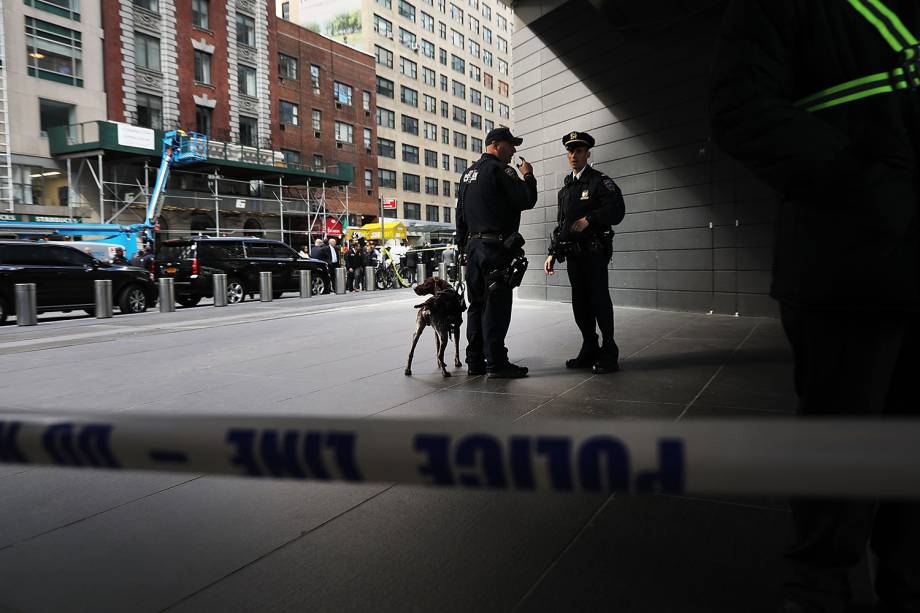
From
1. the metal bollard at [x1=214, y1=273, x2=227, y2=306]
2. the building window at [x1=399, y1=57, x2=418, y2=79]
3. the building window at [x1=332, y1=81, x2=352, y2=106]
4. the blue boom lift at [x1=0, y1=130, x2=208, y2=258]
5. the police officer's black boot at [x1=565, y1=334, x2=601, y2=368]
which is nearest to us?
the police officer's black boot at [x1=565, y1=334, x2=601, y2=368]

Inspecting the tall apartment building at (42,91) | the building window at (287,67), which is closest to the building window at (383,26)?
the building window at (287,67)

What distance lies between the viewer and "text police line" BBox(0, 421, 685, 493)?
951 mm

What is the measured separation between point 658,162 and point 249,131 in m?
30.2

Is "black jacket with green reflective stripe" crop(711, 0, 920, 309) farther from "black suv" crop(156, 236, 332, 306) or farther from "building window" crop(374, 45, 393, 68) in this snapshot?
"building window" crop(374, 45, 393, 68)

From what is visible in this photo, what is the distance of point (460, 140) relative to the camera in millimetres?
64500

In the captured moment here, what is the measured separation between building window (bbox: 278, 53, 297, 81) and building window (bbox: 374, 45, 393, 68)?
46.6 feet

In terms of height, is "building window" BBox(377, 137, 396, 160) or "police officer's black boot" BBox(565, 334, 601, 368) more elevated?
"building window" BBox(377, 137, 396, 160)

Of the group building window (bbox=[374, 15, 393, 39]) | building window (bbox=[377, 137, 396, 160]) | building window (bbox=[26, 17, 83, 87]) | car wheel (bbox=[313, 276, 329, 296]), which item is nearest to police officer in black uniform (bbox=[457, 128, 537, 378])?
car wheel (bbox=[313, 276, 329, 296])

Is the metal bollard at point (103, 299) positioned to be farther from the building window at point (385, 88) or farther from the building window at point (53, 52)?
the building window at point (385, 88)

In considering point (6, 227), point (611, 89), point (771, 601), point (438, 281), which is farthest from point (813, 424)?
point (6, 227)

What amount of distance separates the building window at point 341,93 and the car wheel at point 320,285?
27.1 metres

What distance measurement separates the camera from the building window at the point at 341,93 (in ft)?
144

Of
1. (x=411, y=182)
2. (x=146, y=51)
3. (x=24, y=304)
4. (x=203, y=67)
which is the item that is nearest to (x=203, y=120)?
(x=203, y=67)

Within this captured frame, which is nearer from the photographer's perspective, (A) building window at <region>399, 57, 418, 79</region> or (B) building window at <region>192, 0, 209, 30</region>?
(B) building window at <region>192, 0, 209, 30</region>
